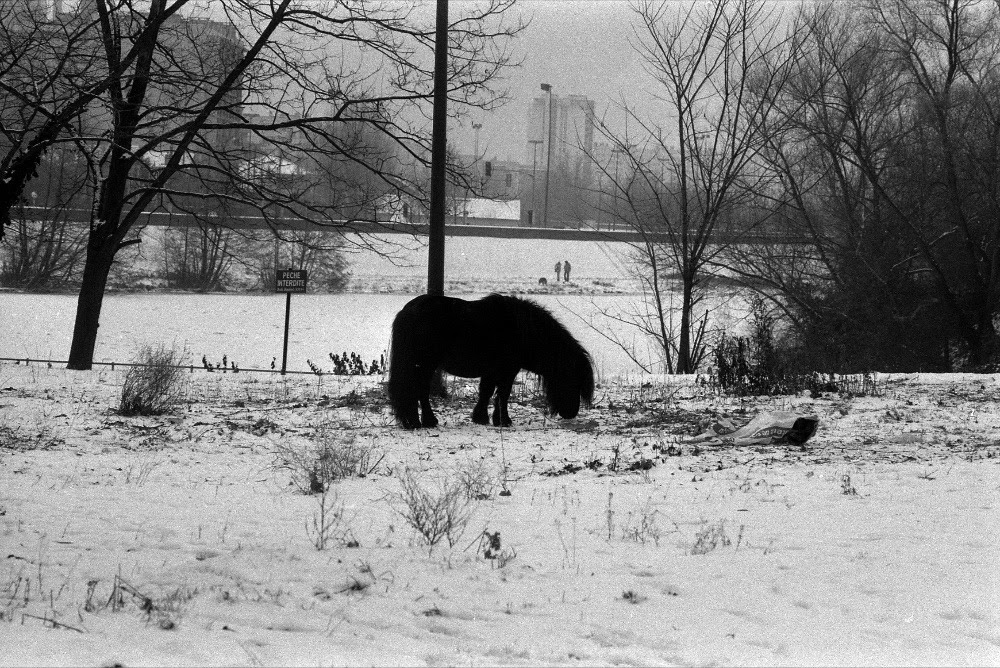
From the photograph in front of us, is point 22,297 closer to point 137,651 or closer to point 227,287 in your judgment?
point 227,287

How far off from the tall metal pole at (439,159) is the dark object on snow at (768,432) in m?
4.75

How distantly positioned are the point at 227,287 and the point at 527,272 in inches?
651

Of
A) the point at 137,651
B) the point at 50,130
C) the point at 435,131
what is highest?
the point at 435,131

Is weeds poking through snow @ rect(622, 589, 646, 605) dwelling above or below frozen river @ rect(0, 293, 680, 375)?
below

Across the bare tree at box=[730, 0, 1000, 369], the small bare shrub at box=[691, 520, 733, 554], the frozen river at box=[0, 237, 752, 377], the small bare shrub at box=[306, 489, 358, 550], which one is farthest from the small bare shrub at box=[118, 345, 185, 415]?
the bare tree at box=[730, 0, 1000, 369]

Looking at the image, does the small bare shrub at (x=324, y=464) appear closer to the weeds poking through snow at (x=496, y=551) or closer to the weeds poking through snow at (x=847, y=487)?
the weeds poking through snow at (x=496, y=551)

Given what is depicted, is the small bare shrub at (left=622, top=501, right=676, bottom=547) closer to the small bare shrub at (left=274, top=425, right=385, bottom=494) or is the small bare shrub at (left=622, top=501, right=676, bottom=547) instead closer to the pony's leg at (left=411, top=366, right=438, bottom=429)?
the small bare shrub at (left=274, top=425, right=385, bottom=494)

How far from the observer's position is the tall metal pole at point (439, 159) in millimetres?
12188

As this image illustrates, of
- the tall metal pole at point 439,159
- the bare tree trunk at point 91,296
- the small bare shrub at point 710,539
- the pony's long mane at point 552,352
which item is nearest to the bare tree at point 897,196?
the tall metal pole at point 439,159

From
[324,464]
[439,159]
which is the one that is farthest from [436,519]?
[439,159]

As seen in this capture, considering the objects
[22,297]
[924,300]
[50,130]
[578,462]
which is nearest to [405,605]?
[578,462]

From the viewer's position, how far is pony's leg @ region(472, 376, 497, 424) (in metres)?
9.82

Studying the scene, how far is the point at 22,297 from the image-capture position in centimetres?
3120

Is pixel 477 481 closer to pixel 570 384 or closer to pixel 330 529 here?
pixel 330 529
